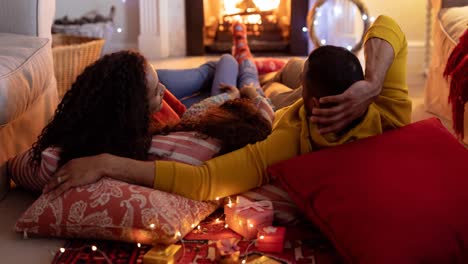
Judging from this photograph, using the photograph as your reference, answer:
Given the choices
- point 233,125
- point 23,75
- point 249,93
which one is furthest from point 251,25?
point 233,125

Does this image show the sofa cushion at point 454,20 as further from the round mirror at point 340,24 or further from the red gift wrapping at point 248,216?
the red gift wrapping at point 248,216

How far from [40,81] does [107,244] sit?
79 cm

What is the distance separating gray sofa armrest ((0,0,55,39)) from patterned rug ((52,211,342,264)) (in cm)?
112

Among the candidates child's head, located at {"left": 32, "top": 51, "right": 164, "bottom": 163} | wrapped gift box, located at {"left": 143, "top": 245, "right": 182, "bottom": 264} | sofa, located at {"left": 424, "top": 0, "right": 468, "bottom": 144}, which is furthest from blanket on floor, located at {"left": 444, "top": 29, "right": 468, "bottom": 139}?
wrapped gift box, located at {"left": 143, "top": 245, "right": 182, "bottom": 264}

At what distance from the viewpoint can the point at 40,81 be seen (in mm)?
2049

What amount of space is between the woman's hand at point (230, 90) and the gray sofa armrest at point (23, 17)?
2.25 feet

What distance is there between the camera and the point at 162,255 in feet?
4.42

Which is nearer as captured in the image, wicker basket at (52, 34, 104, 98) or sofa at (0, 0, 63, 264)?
sofa at (0, 0, 63, 264)

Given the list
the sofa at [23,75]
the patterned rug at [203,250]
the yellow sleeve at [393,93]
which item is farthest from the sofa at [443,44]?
the sofa at [23,75]

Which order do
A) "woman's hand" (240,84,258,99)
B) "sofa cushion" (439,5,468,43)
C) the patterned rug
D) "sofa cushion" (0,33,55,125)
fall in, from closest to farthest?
1. the patterned rug
2. "sofa cushion" (0,33,55,125)
3. "woman's hand" (240,84,258,99)
4. "sofa cushion" (439,5,468,43)

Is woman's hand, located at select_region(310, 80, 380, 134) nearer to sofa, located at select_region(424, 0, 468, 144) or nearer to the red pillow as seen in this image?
the red pillow

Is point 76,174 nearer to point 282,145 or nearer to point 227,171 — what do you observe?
point 227,171

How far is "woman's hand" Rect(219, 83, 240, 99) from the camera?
7.30 ft

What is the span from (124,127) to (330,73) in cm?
52
